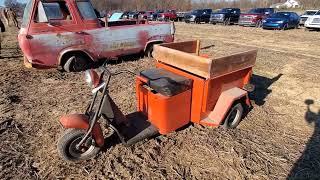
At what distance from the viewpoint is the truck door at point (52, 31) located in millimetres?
6188

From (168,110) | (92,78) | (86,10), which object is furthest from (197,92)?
(86,10)

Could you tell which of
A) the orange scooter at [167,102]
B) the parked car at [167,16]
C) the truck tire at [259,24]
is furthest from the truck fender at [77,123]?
the parked car at [167,16]

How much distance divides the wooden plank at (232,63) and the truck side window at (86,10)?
180 inches

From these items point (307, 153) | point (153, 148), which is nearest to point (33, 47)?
point (153, 148)

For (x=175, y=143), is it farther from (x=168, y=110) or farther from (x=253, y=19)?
(x=253, y=19)

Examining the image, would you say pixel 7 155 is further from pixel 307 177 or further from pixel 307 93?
pixel 307 93

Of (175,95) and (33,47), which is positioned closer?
(175,95)

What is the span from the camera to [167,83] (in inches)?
133

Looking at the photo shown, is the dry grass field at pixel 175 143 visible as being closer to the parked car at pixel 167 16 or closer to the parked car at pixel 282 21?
the parked car at pixel 282 21

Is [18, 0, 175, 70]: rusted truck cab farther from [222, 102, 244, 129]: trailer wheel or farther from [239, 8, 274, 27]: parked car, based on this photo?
[239, 8, 274, 27]: parked car

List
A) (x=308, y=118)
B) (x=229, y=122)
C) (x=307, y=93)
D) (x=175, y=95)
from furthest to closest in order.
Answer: (x=307, y=93) → (x=308, y=118) → (x=229, y=122) → (x=175, y=95)

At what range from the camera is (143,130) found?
368 cm

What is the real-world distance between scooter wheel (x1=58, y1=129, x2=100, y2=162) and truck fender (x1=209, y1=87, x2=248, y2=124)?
1.79m

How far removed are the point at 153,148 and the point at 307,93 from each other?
13.7 ft
